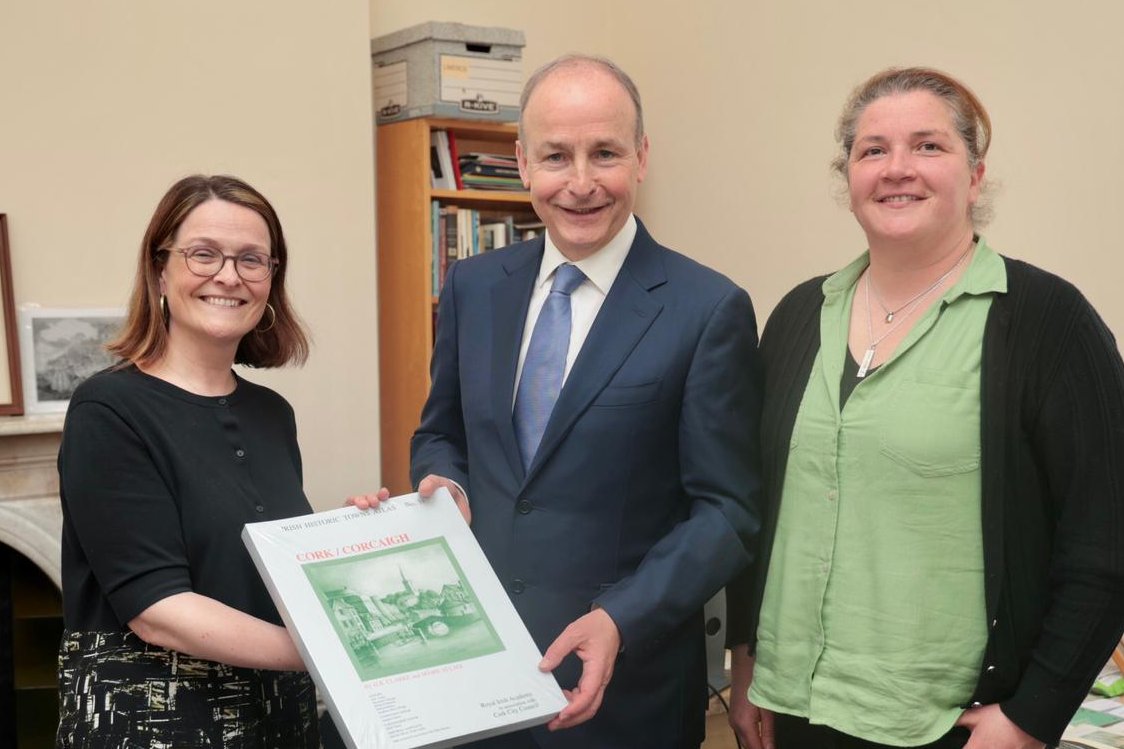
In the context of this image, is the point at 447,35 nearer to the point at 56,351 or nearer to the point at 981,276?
the point at 56,351

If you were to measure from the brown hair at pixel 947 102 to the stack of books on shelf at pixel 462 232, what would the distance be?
283cm

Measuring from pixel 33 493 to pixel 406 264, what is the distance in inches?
62.2

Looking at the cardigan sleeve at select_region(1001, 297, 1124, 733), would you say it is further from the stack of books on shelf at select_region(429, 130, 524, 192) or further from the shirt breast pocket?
the stack of books on shelf at select_region(429, 130, 524, 192)

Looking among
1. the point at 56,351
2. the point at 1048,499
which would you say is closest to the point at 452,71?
the point at 56,351

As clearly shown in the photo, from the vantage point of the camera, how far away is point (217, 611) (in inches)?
62.4

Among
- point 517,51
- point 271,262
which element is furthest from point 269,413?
point 517,51

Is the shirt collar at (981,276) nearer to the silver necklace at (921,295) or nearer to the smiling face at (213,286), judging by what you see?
the silver necklace at (921,295)

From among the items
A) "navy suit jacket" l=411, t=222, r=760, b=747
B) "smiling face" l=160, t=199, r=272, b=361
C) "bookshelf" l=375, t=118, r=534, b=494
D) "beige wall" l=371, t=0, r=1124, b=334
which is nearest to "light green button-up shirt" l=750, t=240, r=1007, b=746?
"navy suit jacket" l=411, t=222, r=760, b=747

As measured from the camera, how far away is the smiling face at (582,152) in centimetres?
167

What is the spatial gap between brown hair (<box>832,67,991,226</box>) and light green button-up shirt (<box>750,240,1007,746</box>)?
13cm

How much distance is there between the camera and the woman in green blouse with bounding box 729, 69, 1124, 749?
4.87 ft

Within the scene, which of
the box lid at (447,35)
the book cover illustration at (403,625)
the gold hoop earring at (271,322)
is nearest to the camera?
the book cover illustration at (403,625)

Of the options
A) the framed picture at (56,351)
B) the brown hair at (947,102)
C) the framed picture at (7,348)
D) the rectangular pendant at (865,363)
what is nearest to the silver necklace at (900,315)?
the rectangular pendant at (865,363)

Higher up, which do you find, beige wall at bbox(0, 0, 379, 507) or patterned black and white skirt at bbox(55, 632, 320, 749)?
beige wall at bbox(0, 0, 379, 507)
